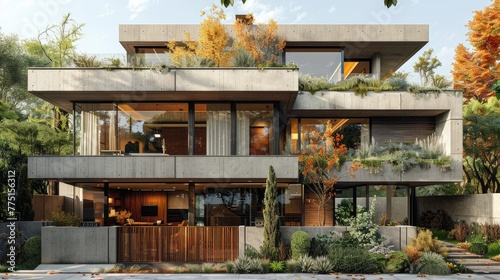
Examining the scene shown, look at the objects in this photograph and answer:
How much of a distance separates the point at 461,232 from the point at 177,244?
551 inches

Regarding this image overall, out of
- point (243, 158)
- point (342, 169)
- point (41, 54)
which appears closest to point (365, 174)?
point (342, 169)

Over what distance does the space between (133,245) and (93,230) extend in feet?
5.38

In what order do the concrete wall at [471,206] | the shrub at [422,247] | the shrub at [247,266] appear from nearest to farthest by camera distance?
1. the shrub at [247,266]
2. the shrub at [422,247]
3. the concrete wall at [471,206]

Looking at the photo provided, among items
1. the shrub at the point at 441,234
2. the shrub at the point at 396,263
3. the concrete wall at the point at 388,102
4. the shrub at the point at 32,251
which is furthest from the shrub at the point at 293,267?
the shrub at the point at 441,234

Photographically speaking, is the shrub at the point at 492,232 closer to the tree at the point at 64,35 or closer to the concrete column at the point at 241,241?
the concrete column at the point at 241,241

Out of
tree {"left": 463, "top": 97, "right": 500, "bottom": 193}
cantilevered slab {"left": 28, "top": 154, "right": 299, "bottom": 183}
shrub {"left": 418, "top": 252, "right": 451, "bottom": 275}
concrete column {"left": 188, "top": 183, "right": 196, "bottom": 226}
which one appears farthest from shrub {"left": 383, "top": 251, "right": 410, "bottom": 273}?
tree {"left": 463, "top": 97, "right": 500, "bottom": 193}

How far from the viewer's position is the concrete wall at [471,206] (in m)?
A: 21.5

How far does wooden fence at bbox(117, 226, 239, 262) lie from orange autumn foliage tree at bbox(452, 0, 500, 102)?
1805 cm

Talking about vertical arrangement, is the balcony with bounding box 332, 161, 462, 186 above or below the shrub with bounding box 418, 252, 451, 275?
above

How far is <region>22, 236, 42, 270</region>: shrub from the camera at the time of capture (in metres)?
17.8

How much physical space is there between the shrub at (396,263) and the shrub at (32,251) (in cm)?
1311

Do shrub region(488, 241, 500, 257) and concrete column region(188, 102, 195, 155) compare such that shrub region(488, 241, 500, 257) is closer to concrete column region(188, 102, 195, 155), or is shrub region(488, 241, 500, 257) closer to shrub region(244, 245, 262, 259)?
shrub region(244, 245, 262, 259)

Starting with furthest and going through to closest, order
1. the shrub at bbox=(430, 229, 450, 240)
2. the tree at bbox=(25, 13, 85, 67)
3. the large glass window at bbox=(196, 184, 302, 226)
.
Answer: the tree at bbox=(25, 13, 85, 67) < the shrub at bbox=(430, 229, 450, 240) < the large glass window at bbox=(196, 184, 302, 226)

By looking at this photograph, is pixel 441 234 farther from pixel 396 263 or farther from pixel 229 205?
pixel 229 205
